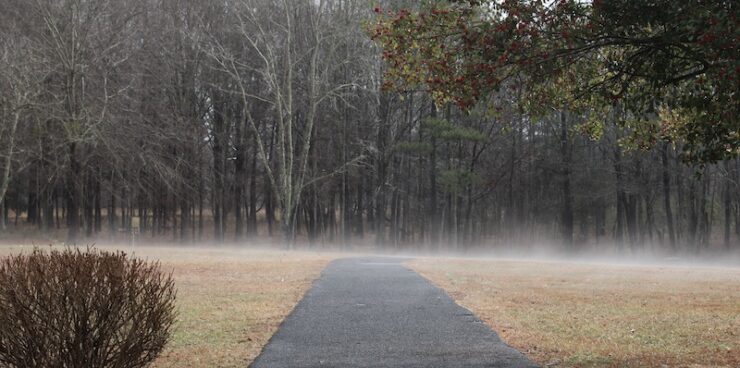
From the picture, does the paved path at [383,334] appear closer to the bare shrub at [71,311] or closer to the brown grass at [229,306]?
the brown grass at [229,306]

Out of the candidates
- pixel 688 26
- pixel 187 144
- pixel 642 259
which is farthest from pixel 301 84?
pixel 688 26

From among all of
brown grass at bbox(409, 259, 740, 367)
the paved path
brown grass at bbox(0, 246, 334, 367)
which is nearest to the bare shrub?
the paved path

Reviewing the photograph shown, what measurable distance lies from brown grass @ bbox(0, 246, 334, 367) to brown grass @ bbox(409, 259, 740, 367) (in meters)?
3.48

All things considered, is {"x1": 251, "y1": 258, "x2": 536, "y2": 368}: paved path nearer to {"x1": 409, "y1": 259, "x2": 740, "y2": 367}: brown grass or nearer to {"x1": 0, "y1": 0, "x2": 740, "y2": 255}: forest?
{"x1": 409, "y1": 259, "x2": 740, "y2": 367}: brown grass

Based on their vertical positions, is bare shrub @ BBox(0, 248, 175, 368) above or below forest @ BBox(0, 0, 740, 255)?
below

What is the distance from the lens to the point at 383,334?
10.5 meters

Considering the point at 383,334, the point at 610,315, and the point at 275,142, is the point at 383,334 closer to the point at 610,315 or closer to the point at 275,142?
the point at 610,315

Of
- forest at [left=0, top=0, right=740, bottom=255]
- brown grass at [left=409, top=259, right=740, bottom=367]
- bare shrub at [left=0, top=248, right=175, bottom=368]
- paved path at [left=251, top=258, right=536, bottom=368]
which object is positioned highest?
forest at [left=0, top=0, right=740, bottom=255]

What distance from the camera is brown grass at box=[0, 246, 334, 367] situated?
9.05 meters

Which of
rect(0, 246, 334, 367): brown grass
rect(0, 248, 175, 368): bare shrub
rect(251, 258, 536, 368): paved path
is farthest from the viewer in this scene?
rect(0, 246, 334, 367): brown grass

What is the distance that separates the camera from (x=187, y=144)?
4369 centimetres

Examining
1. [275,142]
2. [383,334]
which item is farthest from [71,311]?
A: [275,142]

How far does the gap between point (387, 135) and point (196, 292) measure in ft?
109

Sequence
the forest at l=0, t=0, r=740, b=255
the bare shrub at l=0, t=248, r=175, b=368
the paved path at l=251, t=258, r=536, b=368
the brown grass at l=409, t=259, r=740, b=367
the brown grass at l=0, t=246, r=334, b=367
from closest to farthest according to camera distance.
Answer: the bare shrub at l=0, t=248, r=175, b=368 → the paved path at l=251, t=258, r=536, b=368 → the brown grass at l=0, t=246, r=334, b=367 → the brown grass at l=409, t=259, r=740, b=367 → the forest at l=0, t=0, r=740, b=255
